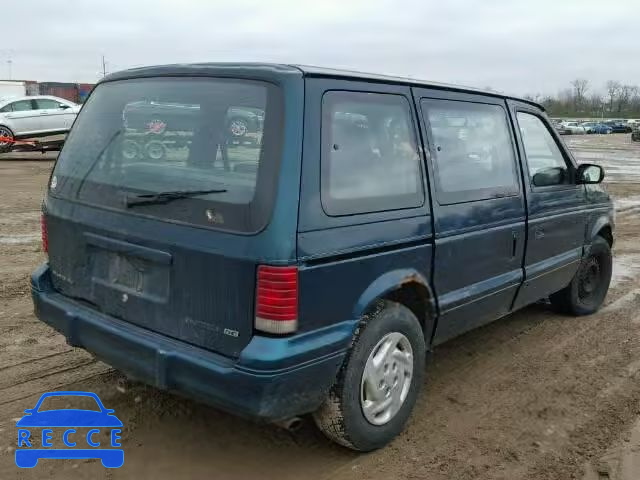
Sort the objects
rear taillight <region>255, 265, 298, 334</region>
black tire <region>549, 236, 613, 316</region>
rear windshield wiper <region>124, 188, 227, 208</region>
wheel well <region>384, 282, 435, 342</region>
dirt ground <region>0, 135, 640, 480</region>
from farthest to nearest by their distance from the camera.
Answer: black tire <region>549, 236, 613, 316</region> → wheel well <region>384, 282, 435, 342</region> → dirt ground <region>0, 135, 640, 480</region> → rear windshield wiper <region>124, 188, 227, 208</region> → rear taillight <region>255, 265, 298, 334</region>

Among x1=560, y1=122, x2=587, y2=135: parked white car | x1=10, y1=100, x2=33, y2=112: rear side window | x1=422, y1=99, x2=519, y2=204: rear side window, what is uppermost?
x1=422, y1=99, x2=519, y2=204: rear side window

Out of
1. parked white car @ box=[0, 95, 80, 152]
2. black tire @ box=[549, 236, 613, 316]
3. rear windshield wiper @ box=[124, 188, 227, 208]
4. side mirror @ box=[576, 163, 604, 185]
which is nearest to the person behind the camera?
rear windshield wiper @ box=[124, 188, 227, 208]

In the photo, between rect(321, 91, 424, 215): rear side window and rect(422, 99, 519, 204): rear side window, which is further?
rect(422, 99, 519, 204): rear side window

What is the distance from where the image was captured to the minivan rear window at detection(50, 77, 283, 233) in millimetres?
2705

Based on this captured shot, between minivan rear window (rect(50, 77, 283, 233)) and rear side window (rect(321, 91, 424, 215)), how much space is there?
1.01 feet

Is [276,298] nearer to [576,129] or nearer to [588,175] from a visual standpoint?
[588,175]

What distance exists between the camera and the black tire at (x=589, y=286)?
214 inches

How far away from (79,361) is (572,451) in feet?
10.2

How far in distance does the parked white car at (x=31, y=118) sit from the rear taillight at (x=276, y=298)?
1818 cm

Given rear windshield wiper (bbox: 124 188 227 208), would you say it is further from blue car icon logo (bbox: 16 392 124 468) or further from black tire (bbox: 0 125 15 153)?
black tire (bbox: 0 125 15 153)

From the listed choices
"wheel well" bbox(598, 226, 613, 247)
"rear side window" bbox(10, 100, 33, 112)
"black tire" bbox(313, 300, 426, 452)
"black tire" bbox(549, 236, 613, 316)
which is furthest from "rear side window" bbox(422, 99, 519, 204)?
"rear side window" bbox(10, 100, 33, 112)

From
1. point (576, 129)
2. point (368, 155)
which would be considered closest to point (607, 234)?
point (368, 155)

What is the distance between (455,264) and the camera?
A: 360 cm

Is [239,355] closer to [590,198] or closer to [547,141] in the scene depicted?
[547,141]
